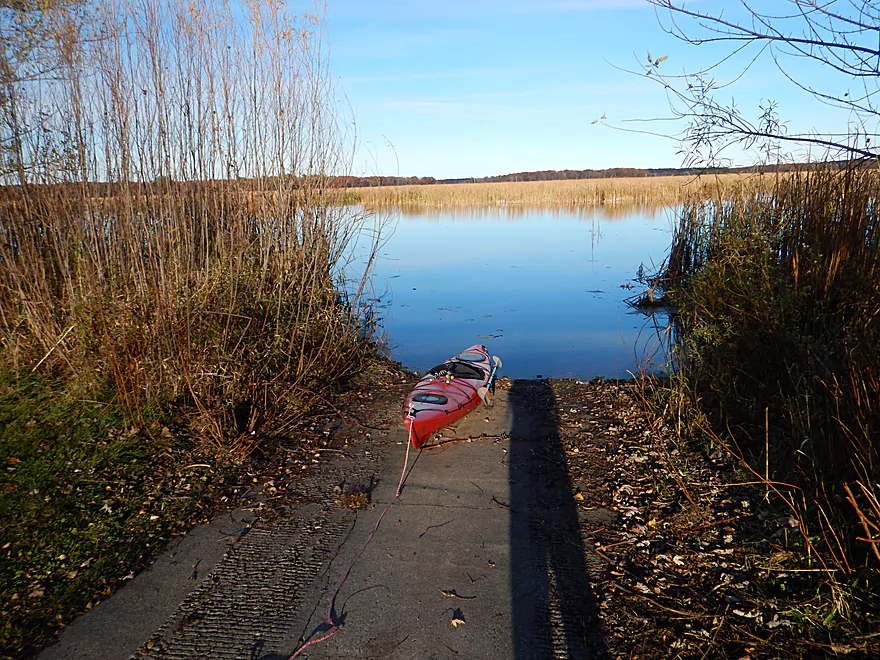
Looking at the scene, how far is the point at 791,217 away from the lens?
5.36 m

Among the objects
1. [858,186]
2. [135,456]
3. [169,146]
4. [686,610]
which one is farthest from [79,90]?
[858,186]

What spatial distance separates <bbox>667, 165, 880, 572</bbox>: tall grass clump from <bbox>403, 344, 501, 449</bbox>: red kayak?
199 centimetres

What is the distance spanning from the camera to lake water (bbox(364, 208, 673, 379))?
943cm

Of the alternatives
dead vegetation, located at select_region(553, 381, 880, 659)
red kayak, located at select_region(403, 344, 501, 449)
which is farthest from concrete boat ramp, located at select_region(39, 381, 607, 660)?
red kayak, located at select_region(403, 344, 501, 449)

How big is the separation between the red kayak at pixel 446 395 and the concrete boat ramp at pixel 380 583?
573 millimetres

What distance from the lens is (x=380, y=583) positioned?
332 cm

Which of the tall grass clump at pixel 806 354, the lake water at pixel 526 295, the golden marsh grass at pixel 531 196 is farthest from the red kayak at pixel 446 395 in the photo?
the golden marsh grass at pixel 531 196

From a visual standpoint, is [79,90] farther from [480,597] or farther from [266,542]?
[480,597]

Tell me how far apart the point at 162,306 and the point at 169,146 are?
60.8 inches

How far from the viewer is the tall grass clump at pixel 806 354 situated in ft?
10.4

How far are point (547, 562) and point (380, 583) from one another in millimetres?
1016

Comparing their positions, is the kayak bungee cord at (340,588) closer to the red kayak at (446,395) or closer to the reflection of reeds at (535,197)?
the red kayak at (446,395)

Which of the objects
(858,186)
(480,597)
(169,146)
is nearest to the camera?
(480,597)

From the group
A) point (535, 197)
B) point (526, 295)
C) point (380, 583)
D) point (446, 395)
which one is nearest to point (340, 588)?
point (380, 583)
